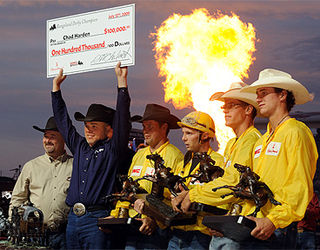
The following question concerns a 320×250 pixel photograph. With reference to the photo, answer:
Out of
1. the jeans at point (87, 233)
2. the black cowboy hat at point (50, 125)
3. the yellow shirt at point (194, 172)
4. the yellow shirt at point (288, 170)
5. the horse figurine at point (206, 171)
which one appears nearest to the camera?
the yellow shirt at point (288, 170)

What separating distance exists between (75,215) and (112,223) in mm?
773

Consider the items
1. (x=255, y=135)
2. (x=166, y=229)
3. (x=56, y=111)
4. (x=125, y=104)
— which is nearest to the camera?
(x=255, y=135)

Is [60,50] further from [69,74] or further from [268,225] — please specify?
[268,225]

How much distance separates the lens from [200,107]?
7.41 metres

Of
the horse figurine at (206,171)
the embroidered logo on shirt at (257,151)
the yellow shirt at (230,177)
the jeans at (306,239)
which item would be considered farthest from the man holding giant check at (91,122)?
the jeans at (306,239)

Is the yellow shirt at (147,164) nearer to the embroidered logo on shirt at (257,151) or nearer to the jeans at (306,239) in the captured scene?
the embroidered logo on shirt at (257,151)

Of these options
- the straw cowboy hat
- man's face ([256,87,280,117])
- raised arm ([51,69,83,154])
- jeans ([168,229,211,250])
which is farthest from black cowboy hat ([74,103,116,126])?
man's face ([256,87,280,117])

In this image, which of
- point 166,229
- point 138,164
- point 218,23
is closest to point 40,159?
point 138,164

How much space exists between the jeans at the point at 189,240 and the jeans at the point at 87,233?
917 millimetres

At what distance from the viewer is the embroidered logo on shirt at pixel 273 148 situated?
14.3ft

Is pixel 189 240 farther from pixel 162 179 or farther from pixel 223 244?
pixel 223 244

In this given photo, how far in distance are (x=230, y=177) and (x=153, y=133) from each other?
1.66 m

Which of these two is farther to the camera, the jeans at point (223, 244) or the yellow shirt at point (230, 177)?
the yellow shirt at point (230, 177)
